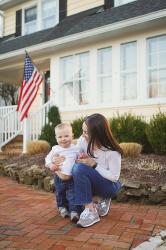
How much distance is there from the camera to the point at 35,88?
9.12m

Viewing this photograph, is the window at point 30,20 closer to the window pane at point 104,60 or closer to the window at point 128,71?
the window pane at point 104,60

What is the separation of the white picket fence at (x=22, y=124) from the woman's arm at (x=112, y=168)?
6.29 m

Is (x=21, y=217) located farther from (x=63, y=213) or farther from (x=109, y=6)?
(x=109, y=6)

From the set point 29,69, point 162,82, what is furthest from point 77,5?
point 162,82

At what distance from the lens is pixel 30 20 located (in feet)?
47.8

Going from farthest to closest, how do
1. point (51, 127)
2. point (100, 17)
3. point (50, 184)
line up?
1. point (100, 17)
2. point (51, 127)
3. point (50, 184)

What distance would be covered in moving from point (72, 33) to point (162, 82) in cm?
300

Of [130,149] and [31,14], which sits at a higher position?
[31,14]

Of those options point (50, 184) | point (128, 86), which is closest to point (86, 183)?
point (50, 184)

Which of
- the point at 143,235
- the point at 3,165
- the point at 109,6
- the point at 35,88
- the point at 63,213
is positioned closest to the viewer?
the point at 143,235

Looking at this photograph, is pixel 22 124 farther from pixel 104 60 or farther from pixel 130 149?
pixel 130 149

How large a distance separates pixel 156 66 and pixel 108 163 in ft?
17.3

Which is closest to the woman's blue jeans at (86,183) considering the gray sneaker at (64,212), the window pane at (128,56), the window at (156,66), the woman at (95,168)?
the woman at (95,168)

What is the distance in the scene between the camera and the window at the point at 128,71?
876cm
